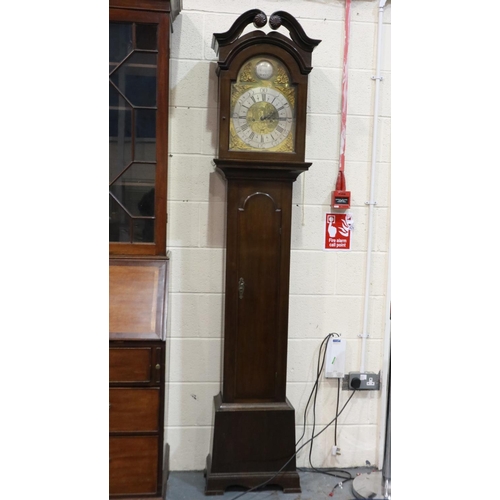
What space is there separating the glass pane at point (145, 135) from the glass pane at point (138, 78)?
0.04 meters

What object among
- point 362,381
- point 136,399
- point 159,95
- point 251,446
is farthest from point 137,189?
point 362,381

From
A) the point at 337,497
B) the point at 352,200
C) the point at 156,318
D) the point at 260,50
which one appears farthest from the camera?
A: the point at 352,200

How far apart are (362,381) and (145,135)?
4.86 ft

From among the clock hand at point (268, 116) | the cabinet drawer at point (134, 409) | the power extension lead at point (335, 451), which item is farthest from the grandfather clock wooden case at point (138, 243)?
the power extension lead at point (335, 451)

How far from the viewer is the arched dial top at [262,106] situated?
209cm

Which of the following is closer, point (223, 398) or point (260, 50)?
point (260, 50)

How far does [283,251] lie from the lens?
85.7 inches

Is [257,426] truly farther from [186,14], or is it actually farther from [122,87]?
[186,14]

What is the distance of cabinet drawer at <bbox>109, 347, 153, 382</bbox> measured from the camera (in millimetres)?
1862

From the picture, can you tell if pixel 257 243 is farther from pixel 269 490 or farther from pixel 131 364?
pixel 269 490

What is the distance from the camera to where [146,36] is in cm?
201

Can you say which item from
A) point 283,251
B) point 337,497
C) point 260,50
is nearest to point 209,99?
point 260,50

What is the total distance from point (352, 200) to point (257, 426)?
1090 millimetres

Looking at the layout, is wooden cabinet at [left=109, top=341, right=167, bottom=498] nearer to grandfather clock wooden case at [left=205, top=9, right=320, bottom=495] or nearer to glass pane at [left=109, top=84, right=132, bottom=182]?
grandfather clock wooden case at [left=205, top=9, right=320, bottom=495]
